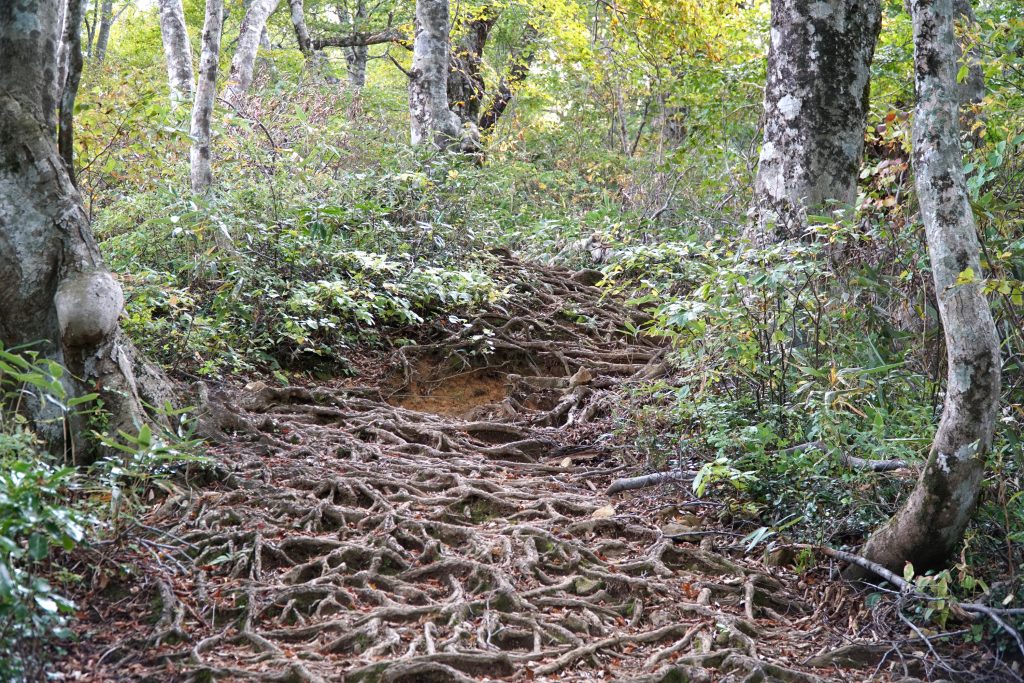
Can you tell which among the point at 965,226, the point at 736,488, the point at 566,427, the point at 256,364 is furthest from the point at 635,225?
the point at 965,226

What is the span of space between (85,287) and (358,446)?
2.26 m

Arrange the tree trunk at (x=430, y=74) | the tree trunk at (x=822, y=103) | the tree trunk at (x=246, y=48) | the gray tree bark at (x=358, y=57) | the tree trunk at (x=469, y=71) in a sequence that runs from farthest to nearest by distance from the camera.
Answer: the gray tree bark at (x=358, y=57)
the tree trunk at (x=469, y=71)
the tree trunk at (x=246, y=48)
the tree trunk at (x=430, y=74)
the tree trunk at (x=822, y=103)

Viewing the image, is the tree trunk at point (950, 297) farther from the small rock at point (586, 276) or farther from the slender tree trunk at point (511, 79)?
the slender tree trunk at point (511, 79)

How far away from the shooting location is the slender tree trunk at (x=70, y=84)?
18.1ft

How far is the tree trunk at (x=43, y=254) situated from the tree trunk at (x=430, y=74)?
6.67 meters

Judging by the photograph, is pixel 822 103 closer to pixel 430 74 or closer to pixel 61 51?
pixel 61 51

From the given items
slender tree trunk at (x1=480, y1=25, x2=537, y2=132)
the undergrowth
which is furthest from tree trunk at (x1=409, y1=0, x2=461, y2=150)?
the undergrowth

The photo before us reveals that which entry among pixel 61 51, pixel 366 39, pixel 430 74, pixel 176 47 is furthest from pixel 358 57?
pixel 61 51

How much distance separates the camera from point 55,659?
3715 mm

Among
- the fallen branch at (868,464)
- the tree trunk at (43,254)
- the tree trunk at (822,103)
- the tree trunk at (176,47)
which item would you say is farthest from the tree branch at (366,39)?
the fallen branch at (868,464)

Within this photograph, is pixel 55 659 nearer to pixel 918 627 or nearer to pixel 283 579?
pixel 283 579

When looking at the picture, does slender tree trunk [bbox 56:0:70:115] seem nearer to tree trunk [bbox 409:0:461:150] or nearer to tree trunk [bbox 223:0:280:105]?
tree trunk [bbox 409:0:461:150]

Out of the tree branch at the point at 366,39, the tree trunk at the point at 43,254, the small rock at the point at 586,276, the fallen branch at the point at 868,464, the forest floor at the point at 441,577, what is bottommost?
the forest floor at the point at 441,577

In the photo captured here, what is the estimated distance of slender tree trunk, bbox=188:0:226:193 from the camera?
29.0ft
